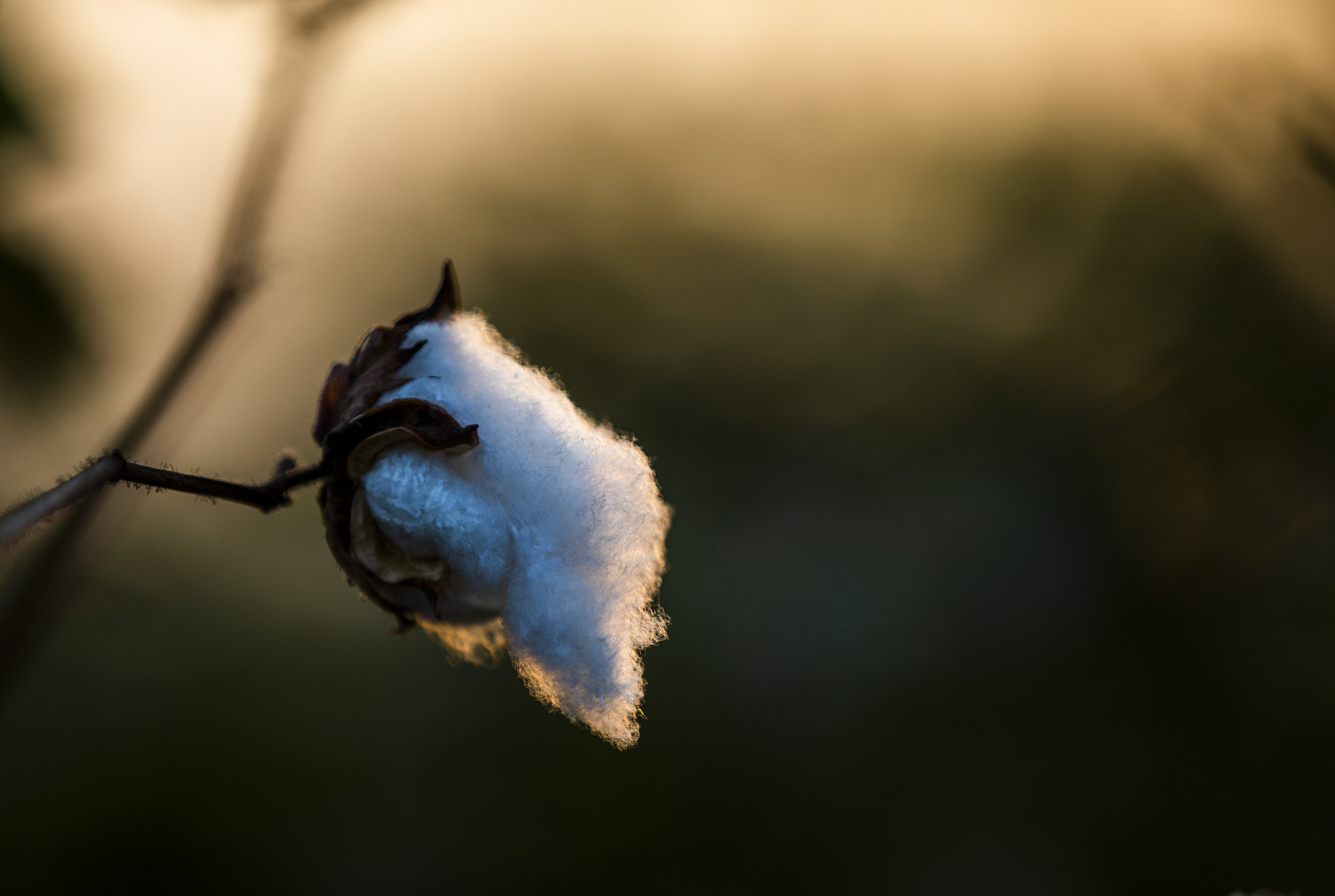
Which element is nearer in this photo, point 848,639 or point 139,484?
point 139,484

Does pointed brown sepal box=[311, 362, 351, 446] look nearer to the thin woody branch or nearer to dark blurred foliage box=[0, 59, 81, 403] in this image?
the thin woody branch

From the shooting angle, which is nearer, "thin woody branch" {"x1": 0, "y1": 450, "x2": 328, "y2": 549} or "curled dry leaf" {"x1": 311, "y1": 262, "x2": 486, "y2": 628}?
"thin woody branch" {"x1": 0, "y1": 450, "x2": 328, "y2": 549}

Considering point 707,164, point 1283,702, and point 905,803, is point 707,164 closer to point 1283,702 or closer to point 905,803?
point 905,803

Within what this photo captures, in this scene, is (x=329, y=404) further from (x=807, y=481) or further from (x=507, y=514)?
(x=807, y=481)

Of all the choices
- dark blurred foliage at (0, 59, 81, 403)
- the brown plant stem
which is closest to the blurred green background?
dark blurred foliage at (0, 59, 81, 403)

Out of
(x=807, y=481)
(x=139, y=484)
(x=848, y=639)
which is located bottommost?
(x=848, y=639)

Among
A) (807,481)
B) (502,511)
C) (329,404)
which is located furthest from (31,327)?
(807,481)

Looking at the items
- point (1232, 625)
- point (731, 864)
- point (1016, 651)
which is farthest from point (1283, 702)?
point (731, 864)
